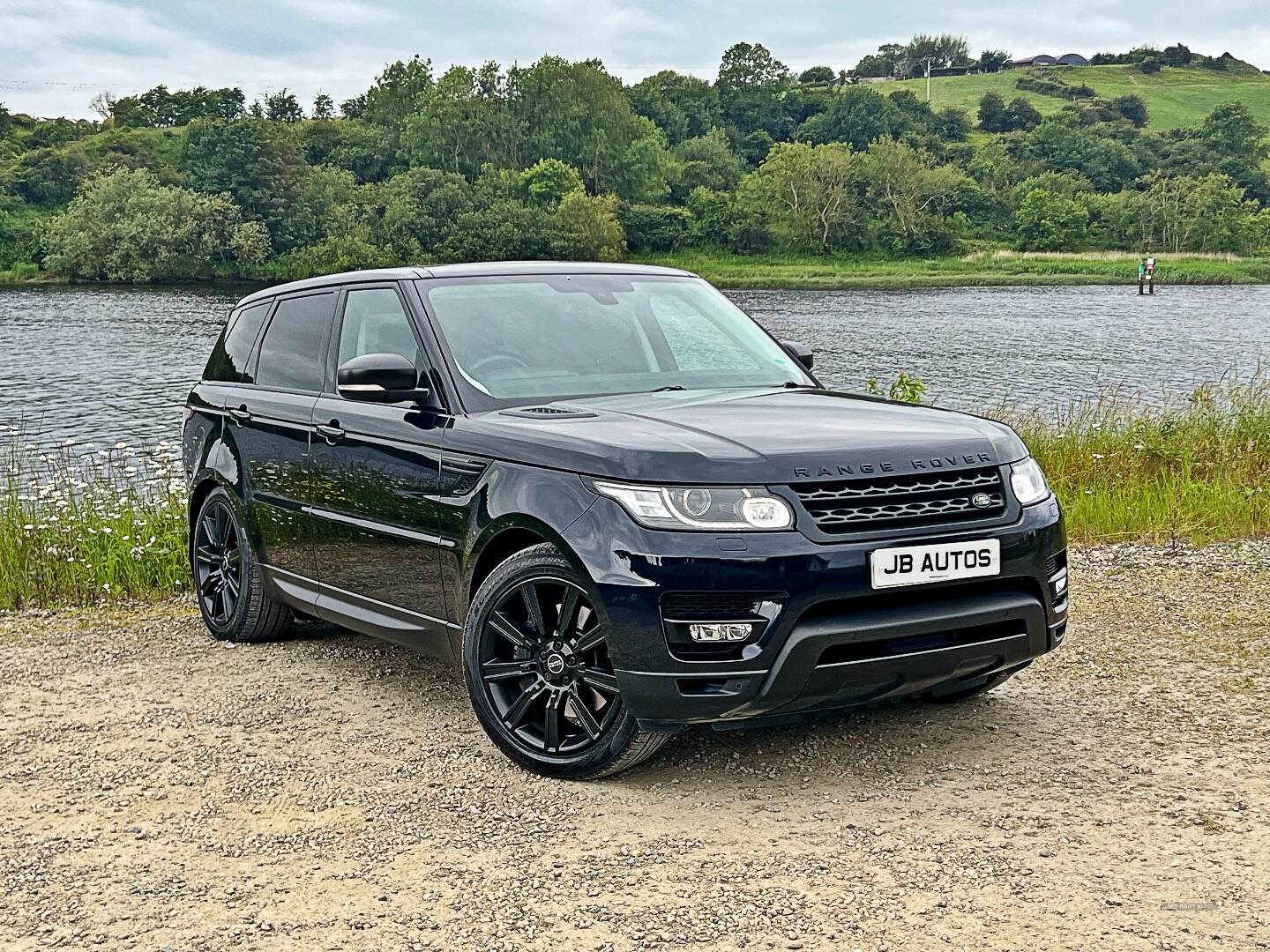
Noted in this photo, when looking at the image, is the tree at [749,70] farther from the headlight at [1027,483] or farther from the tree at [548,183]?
the headlight at [1027,483]

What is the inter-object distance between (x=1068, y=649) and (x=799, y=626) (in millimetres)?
2832

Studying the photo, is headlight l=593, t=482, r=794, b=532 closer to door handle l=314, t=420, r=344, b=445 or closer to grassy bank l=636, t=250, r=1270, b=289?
door handle l=314, t=420, r=344, b=445

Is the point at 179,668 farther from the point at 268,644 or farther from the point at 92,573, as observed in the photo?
the point at 92,573

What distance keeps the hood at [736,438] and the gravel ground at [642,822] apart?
42.8 inches

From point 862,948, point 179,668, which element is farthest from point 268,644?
point 862,948

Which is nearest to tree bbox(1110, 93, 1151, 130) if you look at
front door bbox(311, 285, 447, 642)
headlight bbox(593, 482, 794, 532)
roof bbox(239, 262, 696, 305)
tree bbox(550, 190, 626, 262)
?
tree bbox(550, 190, 626, 262)

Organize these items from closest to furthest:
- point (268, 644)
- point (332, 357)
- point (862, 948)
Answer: point (862, 948) → point (332, 357) → point (268, 644)

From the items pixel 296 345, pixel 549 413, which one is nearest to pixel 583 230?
pixel 296 345

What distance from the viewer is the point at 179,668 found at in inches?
261

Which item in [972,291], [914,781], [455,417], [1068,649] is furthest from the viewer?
[972,291]

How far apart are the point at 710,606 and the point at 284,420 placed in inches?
108

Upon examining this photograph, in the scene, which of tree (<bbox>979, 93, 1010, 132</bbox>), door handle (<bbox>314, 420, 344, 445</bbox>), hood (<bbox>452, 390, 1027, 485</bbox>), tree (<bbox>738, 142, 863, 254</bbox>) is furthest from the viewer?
tree (<bbox>979, 93, 1010, 132</bbox>)

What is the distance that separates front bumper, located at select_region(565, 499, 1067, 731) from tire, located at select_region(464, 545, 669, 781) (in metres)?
0.14

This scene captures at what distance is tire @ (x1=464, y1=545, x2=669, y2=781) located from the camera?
15.0ft
